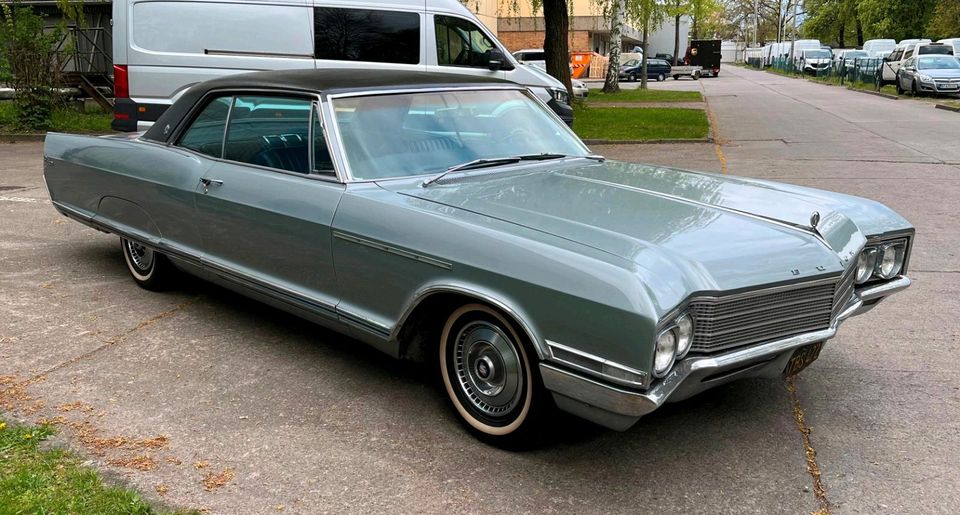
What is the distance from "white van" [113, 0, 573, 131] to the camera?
36.0ft

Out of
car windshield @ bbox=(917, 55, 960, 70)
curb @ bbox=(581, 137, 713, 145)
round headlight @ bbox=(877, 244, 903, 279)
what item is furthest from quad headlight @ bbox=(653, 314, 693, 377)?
car windshield @ bbox=(917, 55, 960, 70)

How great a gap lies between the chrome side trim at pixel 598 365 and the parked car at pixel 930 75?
1180 inches

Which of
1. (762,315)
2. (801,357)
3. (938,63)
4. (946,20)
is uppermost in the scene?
(946,20)

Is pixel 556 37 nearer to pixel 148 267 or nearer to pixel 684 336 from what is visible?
pixel 148 267

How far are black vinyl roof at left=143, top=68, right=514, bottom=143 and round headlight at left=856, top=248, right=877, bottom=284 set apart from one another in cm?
218

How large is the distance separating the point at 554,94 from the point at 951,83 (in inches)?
831

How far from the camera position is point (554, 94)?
43.3 feet

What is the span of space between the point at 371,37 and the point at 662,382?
997 cm

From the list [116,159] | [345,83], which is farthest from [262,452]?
[116,159]

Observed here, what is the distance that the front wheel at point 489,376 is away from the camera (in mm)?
3191

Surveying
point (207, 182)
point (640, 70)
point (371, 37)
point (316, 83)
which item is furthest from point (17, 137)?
point (640, 70)

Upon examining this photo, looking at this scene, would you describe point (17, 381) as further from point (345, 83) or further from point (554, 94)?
point (554, 94)

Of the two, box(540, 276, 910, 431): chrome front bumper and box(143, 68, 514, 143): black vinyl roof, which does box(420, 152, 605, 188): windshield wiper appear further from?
box(540, 276, 910, 431): chrome front bumper

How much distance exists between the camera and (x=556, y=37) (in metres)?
17.4
